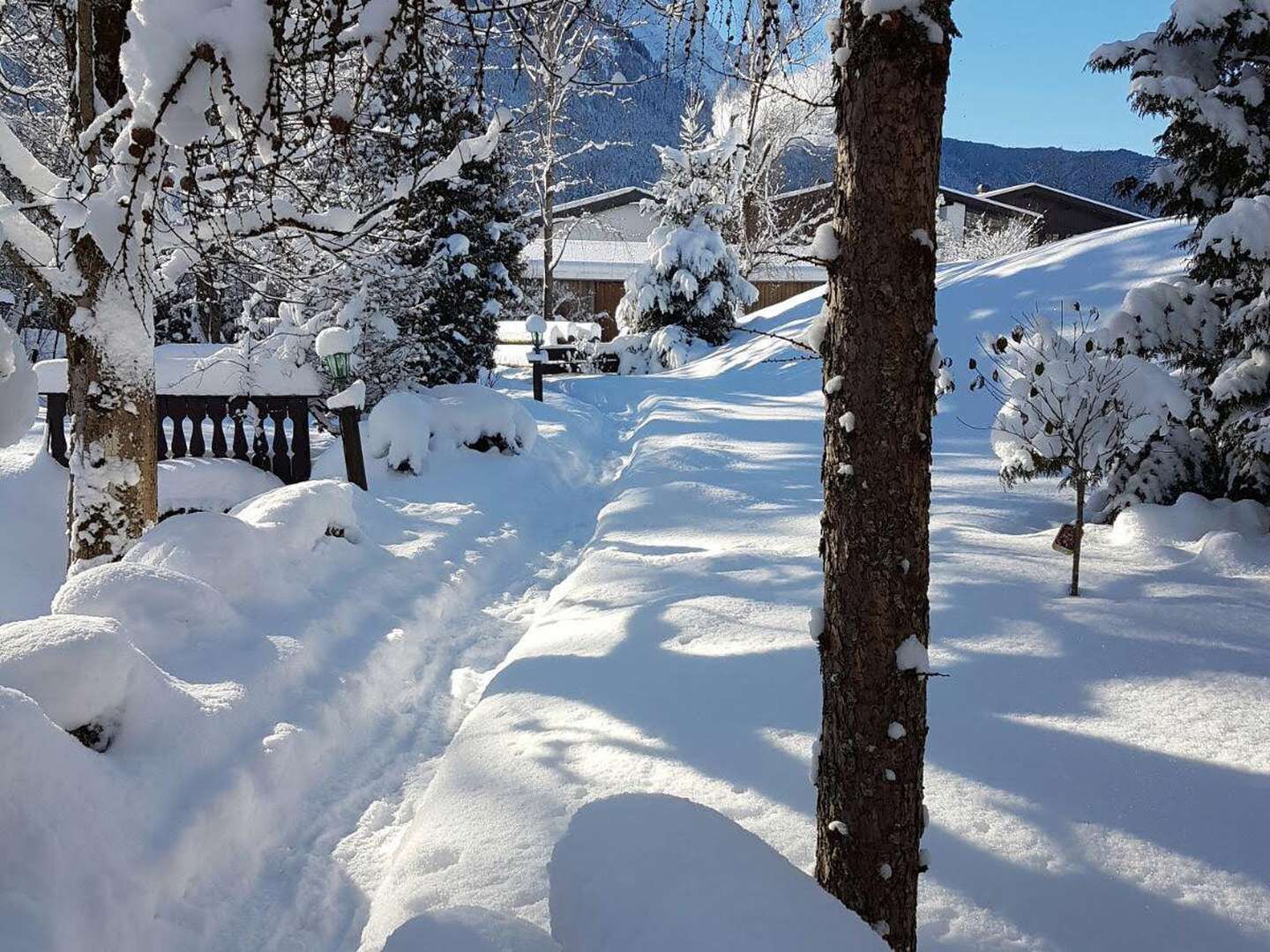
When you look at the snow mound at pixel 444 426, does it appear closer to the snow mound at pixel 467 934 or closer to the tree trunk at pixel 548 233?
the snow mound at pixel 467 934

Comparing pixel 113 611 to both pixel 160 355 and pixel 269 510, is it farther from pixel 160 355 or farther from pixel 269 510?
pixel 160 355

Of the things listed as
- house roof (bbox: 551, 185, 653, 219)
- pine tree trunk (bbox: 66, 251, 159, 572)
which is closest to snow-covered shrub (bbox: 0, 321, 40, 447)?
pine tree trunk (bbox: 66, 251, 159, 572)

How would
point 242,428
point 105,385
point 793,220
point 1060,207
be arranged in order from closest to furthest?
1. point 105,385
2. point 242,428
3. point 793,220
4. point 1060,207

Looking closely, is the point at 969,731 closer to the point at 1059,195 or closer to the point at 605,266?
the point at 605,266

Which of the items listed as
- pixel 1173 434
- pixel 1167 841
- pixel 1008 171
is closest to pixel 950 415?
pixel 1173 434

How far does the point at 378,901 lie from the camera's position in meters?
3.07

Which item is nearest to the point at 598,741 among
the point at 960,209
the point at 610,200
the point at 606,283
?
the point at 606,283

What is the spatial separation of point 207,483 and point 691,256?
1649cm

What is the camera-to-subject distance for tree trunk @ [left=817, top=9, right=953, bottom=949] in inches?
78.6

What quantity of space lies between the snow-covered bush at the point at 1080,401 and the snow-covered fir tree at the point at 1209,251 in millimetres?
363

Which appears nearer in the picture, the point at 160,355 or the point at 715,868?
the point at 715,868

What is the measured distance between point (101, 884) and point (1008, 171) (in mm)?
86119

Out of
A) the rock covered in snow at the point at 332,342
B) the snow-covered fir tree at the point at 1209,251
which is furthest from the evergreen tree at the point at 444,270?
the snow-covered fir tree at the point at 1209,251

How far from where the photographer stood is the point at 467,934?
1.96m
